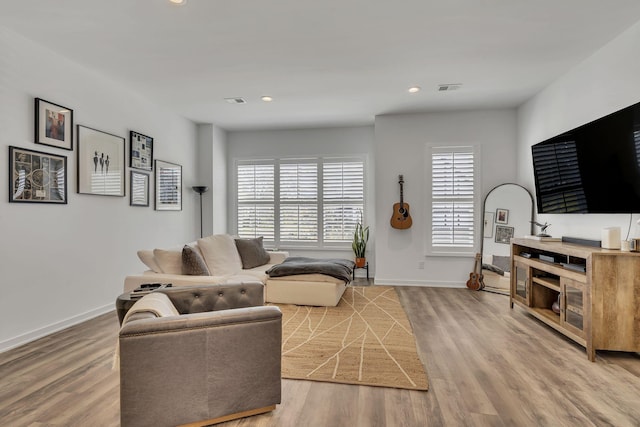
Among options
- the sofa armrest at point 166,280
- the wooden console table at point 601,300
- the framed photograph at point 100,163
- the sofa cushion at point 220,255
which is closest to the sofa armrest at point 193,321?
the sofa armrest at point 166,280

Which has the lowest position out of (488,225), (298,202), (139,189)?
(488,225)

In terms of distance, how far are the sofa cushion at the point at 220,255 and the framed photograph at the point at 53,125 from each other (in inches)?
63.3

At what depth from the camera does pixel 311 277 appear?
158 inches

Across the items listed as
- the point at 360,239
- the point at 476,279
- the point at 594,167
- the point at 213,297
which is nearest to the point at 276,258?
the point at 360,239

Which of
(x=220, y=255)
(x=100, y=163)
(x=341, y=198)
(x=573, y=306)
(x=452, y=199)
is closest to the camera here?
(x=573, y=306)

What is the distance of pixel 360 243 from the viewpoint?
5.79m

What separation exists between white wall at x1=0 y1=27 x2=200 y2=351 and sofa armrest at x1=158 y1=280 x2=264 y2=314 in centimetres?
166

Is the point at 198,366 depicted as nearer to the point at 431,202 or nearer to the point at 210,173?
the point at 431,202

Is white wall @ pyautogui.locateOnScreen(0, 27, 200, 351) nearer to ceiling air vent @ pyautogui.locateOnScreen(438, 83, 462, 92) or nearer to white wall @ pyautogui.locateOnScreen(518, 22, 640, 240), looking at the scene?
ceiling air vent @ pyautogui.locateOnScreen(438, 83, 462, 92)

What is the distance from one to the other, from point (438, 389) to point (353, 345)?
0.85m

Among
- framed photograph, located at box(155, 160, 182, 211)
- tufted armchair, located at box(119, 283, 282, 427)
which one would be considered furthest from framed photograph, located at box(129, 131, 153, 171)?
tufted armchair, located at box(119, 283, 282, 427)

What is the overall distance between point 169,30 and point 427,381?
3.28 m

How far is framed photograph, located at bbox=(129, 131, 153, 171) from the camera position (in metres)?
4.29

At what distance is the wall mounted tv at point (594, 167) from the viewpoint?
2.65 meters
